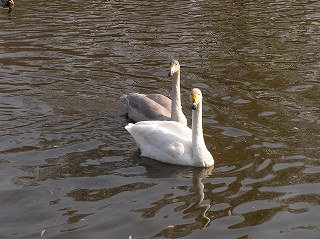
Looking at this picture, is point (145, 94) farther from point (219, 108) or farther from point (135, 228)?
point (135, 228)

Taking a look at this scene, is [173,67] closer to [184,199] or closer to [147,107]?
[147,107]

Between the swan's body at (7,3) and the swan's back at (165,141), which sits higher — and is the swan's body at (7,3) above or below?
above

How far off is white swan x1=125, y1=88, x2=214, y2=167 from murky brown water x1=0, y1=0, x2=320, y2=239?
0.17m

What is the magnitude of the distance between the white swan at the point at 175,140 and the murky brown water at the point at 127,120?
0.57ft

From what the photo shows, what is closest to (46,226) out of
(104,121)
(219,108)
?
(104,121)

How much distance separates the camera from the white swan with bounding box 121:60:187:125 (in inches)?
473

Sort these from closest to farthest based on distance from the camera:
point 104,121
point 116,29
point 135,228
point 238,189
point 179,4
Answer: point 135,228, point 238,189, point 104,121, point 116,29, point 179,4

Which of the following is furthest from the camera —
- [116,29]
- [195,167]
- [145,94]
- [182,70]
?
[116,29]

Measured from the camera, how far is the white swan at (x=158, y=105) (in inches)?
473

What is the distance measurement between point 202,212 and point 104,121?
12.6 feet

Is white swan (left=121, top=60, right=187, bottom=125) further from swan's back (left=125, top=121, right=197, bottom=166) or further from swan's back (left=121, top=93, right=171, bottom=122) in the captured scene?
swan's back (left=125, top=121, right=197, bottom=166)

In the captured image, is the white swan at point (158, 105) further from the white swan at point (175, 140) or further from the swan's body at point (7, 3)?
the swan's body at point (7, 3)

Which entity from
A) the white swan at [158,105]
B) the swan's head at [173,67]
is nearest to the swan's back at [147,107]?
the white swan at [158,105]

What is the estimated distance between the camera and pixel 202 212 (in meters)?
8.98
